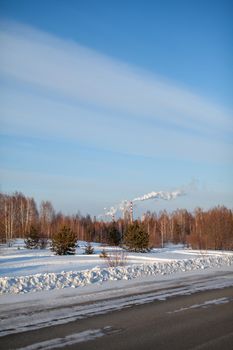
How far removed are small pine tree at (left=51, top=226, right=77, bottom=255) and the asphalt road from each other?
22604mm

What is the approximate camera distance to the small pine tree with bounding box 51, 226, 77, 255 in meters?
32.4

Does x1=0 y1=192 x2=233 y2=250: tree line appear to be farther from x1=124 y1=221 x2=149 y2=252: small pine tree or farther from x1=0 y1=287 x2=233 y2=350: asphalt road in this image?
x1=0 y1=287 x2=233 y2=350: asphalt road

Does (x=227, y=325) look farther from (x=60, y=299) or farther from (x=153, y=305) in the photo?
(x=60, y=299)

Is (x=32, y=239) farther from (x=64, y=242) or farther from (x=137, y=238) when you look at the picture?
(x=137, y=238)

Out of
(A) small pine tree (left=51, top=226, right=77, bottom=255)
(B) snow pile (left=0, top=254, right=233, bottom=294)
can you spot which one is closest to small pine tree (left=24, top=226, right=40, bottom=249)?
(A) small pine tree (left=51, top=226, right=77, bottom=255)

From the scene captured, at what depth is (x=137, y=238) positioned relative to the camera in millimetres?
36594

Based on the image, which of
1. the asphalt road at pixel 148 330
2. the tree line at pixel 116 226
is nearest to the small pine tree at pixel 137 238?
the tree line at pixel 116 226

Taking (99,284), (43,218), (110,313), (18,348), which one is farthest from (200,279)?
(43,218)

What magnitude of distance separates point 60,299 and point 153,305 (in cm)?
244

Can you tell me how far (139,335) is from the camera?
721cm

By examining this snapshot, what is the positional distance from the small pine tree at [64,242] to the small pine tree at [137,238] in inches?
223

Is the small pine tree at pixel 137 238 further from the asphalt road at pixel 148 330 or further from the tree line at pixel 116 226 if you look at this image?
the asphalt road at pixel 148 330

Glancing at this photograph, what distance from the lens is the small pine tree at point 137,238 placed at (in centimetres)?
3656

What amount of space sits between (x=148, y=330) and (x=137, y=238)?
29.1m
